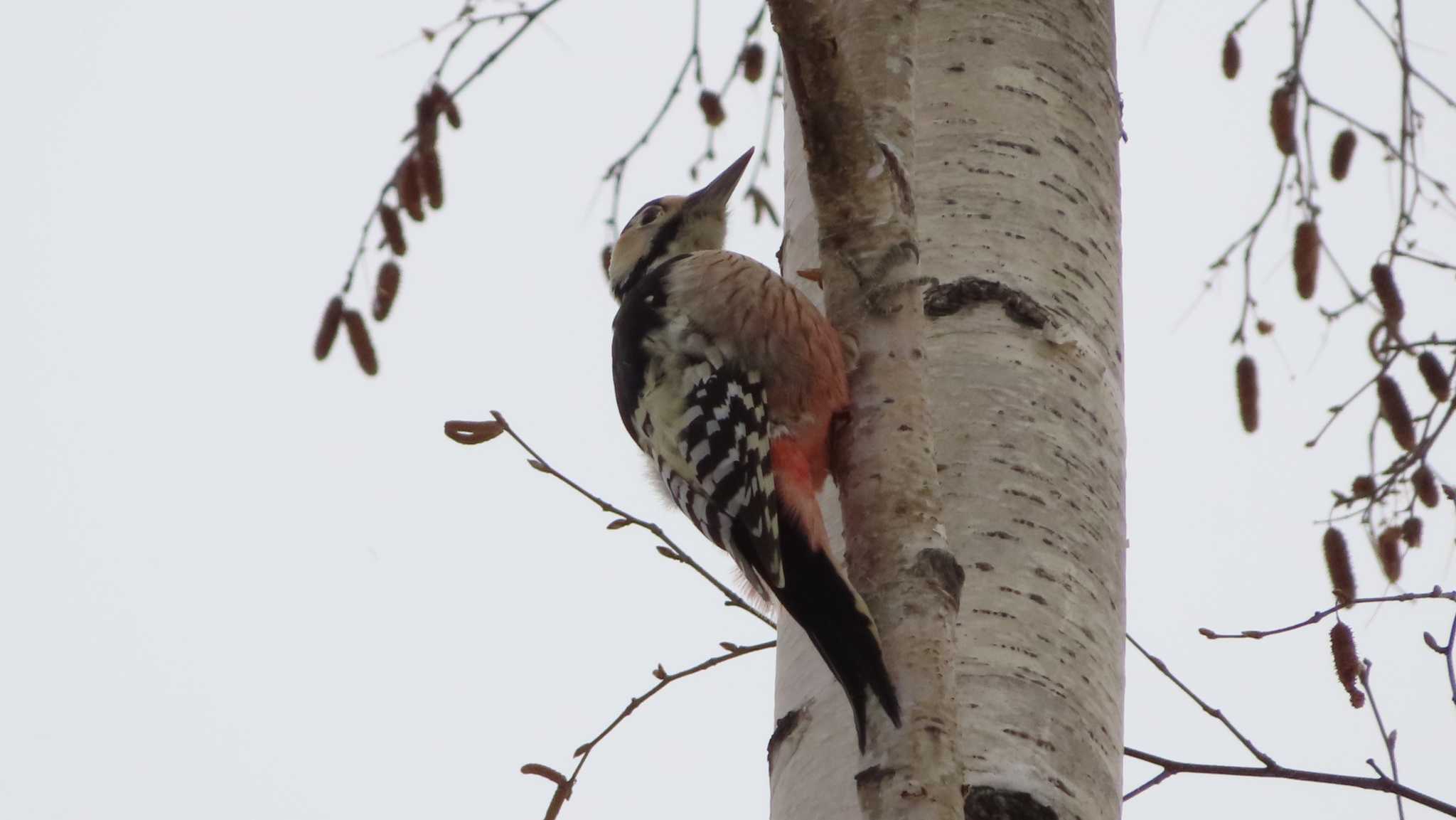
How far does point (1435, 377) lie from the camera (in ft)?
9.41

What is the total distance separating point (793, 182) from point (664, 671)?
85cm

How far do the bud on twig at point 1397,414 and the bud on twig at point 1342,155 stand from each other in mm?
454

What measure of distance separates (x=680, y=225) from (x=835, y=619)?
2265 mm

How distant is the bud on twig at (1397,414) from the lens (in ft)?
9.20

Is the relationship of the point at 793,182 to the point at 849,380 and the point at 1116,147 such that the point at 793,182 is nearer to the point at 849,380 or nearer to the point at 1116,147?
the point at 1116,147

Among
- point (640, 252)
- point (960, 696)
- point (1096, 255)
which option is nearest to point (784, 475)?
point (1096, 255)

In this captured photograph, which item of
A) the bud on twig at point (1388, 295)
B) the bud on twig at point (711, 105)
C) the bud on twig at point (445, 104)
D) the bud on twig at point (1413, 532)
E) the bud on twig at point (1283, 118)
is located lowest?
the bud on twig at point (1413, 532)

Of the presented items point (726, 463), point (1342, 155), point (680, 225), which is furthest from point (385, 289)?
point (1342, 155)

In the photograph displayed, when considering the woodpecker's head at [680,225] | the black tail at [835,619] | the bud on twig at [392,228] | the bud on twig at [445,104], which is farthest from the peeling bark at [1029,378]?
the woodpecker's head at [680,225]

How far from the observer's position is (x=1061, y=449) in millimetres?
2088

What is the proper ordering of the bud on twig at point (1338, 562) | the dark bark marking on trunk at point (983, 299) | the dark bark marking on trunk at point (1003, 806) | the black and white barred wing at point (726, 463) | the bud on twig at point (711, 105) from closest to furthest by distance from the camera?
1. the dark bark marking on trunk at point (1003, 806)
2. the dark bark marking on trunk at point (983, 299)
3. the black and white barred wing at point (726, 463)
4. the bud on twig at point (1338, 562)
5. the bud on twig at point (711, 105)

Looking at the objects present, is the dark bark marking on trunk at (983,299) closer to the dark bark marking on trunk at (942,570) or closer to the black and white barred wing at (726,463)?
the black and white barred wing at (726,463)

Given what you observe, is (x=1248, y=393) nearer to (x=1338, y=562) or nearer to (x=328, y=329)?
(x=1338, y=562)

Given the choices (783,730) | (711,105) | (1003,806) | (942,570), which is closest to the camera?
(942,570)
